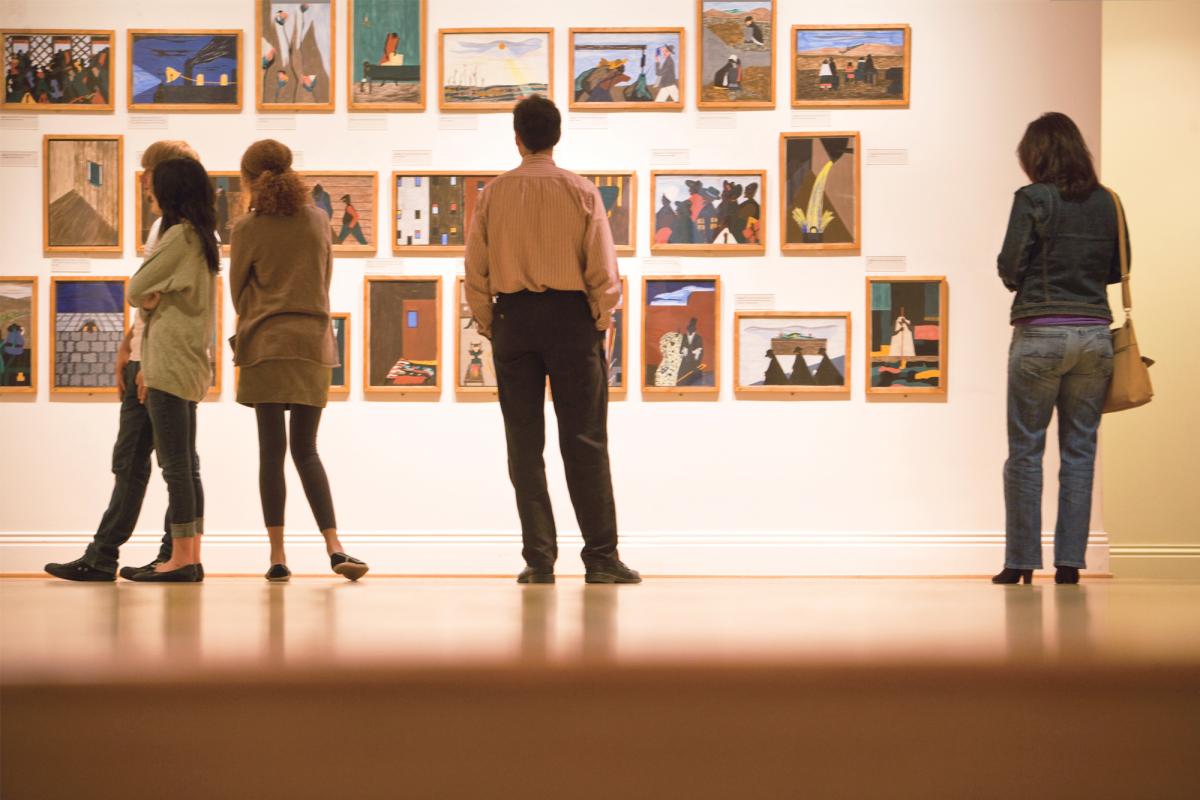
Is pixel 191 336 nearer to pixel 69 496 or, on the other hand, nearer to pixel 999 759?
pixel 69 496

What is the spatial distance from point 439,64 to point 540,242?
329 cm

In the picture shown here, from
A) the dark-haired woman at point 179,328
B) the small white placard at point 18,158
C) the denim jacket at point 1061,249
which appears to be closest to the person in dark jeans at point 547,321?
the dark-haired woman at point 179,328

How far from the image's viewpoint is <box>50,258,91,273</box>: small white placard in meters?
7.06

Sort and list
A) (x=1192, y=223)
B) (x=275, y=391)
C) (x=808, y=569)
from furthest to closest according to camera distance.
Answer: (x=1192, y=223), (x=808, y=569), (x=275, y=391)

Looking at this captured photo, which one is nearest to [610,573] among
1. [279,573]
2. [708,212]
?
[279,573]

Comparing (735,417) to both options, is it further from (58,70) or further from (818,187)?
(58,70)

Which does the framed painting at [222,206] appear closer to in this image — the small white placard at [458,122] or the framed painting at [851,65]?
the small white placard at [458,122]

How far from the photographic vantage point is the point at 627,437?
697 centimetres

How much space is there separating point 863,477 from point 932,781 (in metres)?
6.66

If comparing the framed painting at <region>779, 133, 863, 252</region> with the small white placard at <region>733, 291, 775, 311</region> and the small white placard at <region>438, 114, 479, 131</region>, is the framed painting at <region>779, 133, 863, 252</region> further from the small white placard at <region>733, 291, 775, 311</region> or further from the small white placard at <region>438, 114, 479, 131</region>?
the small white placard at <region>438, 114, 479, 131</region>

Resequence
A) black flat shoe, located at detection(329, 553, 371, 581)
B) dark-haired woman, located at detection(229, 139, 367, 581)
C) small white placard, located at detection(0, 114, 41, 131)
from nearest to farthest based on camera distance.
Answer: black flat shoe, located at detection(329, 553, 371, 581) → dark-haired woman, located at detection(229, 139, 367, 581) → small white placard, located at detection(0, 114, 41, 131)

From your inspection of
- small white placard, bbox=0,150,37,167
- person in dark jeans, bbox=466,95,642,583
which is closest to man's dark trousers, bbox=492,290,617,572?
person in dark jeans, bbox=466,95,642,583

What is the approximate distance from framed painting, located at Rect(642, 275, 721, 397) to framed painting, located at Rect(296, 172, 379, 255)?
1.70 m

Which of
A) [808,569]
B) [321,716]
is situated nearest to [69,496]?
[808,569]
